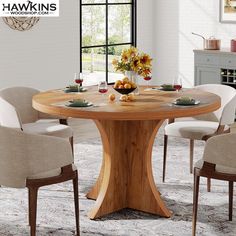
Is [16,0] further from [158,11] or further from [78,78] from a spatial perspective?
[78,78]

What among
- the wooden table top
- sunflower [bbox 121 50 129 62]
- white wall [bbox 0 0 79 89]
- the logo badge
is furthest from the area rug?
the logo badge

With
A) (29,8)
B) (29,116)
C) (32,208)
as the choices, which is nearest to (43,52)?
(29,8)

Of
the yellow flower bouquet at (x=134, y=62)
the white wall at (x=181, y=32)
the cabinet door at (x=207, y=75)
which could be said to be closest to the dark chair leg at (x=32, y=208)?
the yellow flower bouquet at (x=134, y=62)

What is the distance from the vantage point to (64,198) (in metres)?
5.14

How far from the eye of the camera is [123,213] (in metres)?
4.81

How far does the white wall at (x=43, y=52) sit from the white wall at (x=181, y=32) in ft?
4.62

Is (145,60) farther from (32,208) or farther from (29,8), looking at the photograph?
(29,8)

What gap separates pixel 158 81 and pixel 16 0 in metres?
2.57

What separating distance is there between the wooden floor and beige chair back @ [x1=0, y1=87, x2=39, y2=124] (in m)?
1.50

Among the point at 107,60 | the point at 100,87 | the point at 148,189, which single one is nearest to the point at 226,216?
the point at 148,189

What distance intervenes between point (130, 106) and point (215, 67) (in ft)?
12.1

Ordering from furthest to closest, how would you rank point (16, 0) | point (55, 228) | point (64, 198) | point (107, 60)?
point (107, 60) < point (16, 0) < point (64, 198) < point (55, 228)

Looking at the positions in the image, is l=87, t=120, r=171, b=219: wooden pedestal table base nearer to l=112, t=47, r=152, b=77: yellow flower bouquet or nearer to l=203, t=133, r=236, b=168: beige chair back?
l=112, t=47, r=152, b=77: yellow flower bouquet

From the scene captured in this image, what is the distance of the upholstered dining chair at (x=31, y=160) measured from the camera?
3.99 m
